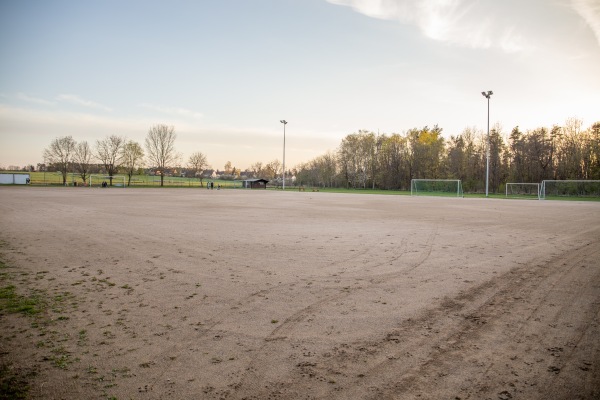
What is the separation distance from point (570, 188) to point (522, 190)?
6314 mm

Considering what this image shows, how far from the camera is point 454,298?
17.3ft

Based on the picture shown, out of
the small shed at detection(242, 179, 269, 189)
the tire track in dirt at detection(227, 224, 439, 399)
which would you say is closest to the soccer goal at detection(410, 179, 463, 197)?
the small shed at detection(242, 179, 269, 189)

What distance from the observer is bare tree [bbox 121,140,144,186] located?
8675 centimetres

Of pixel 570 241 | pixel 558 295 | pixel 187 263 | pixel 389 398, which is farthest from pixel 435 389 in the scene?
pixel 570 241

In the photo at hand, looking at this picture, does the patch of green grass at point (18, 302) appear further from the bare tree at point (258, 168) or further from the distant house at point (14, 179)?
the bare tree at point (258, 168)

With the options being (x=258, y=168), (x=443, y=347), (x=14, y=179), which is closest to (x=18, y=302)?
(x=443, y=347)

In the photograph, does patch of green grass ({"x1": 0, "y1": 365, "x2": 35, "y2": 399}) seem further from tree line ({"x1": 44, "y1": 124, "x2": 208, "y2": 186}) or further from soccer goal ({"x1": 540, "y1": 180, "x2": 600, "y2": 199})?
tree line ({"x1": 44, "y1": 124, "x2": 208, "y2": 186})

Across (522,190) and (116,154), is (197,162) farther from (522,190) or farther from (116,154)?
(522,190)

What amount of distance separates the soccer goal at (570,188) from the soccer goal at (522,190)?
1.71 m

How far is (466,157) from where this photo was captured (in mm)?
70438

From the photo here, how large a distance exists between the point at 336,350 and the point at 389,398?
0.90 metres

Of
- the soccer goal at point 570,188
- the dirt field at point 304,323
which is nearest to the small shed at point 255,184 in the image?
the soccer goal at point 570,188

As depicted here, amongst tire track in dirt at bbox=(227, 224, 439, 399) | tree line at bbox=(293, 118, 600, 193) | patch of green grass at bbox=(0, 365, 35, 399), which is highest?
tree line at bbox=(293, 118, 600, 193)

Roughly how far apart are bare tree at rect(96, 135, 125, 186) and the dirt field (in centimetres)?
8906
